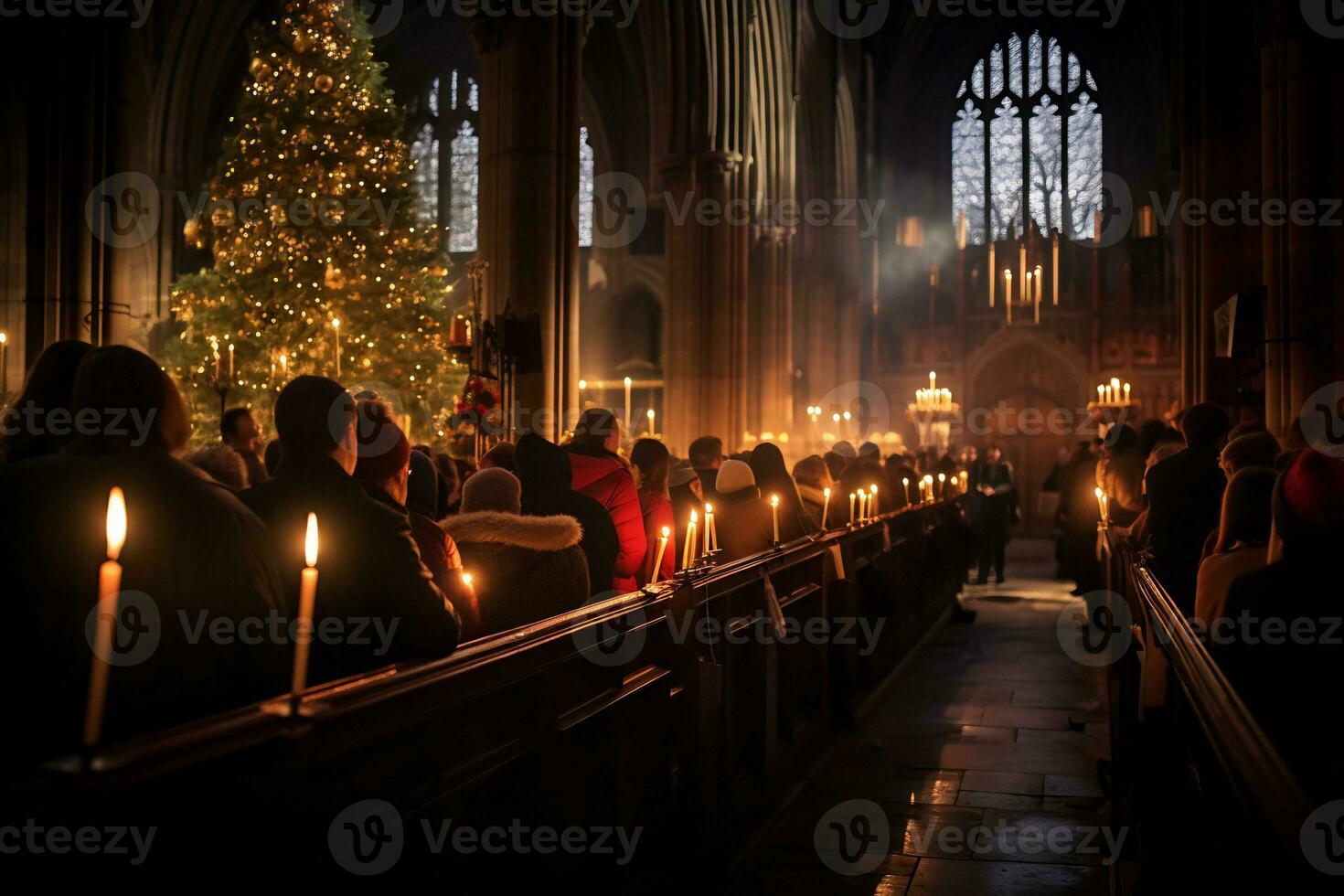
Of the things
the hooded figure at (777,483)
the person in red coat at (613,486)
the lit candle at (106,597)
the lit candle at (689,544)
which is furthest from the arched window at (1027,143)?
the lit candle at (106,597)

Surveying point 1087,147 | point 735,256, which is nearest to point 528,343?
point 735,256

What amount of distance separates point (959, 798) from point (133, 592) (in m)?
4.18

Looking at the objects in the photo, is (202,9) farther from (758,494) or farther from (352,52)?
(758,494)

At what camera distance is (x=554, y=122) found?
10.1 meters

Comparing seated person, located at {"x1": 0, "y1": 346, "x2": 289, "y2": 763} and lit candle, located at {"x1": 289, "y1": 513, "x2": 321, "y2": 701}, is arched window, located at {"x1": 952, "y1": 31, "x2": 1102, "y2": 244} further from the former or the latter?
lit candle, located at {"x1": 289, "y1": 513, "x2": 321, "y2": 701}

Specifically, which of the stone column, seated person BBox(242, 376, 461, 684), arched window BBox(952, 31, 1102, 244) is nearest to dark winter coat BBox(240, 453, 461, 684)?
seated person BBox(242, 376, 461, 684)

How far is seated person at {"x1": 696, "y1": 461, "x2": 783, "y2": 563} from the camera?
587cm

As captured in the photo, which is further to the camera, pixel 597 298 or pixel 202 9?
pixel 597 298

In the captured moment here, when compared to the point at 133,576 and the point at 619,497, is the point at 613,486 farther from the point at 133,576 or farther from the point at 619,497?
the point at 133,576

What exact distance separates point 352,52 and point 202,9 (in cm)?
618

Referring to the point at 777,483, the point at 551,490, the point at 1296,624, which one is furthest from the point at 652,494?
the point at 1296,624

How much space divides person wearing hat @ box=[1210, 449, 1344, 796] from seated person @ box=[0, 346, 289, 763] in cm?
194

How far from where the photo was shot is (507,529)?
328 centimetres

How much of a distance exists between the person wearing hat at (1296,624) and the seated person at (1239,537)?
495 mm
